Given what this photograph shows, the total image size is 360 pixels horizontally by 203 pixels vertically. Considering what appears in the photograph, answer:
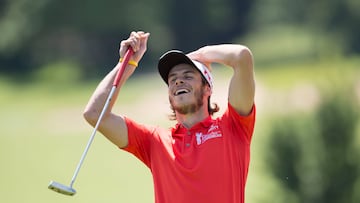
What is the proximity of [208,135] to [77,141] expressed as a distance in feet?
88.5

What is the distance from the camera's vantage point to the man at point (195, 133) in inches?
277

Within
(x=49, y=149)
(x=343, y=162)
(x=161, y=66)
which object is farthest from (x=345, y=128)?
(x=49, y=149)

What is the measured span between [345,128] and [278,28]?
39.3 metres

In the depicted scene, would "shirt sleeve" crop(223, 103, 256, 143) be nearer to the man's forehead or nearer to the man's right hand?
the man's forehead

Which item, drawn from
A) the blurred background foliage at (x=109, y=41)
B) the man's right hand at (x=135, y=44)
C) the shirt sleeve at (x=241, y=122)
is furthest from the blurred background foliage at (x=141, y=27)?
the shirt sleeve at (x=241, y=122)

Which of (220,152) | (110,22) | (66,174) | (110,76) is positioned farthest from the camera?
(110,22)

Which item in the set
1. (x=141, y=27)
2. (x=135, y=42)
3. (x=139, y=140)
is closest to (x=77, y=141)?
(x=141, y=27)

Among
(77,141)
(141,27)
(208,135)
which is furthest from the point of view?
(141,27)

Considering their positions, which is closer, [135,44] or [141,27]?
[135,44]

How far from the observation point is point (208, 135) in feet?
23.6

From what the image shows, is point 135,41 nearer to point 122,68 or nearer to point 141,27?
point 122,68

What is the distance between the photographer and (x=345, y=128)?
13.4 meters

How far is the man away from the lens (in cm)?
703

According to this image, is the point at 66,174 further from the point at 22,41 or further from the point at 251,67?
the point at 22,41
